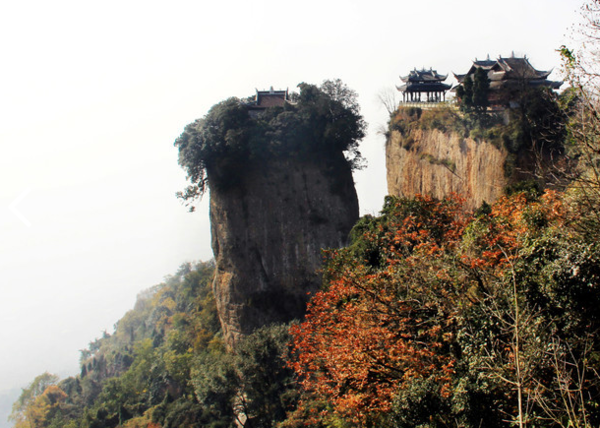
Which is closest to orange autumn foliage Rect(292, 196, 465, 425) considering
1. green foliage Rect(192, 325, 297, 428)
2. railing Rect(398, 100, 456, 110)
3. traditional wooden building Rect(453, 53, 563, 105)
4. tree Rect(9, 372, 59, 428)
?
green foliage Rect(192, 325, 297, 428)

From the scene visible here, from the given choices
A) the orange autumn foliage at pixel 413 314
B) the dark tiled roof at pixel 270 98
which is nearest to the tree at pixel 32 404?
the dark tiled roof at pixel 270 98

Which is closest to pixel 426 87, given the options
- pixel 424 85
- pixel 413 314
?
pixel 424 85

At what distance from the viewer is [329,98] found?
30.2m

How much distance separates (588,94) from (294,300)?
22.8m

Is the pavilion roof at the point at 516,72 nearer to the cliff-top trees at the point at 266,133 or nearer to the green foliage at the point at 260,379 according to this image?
the cliff-top trees at the point at 266,133

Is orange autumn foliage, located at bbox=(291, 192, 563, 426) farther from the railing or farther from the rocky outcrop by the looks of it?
the rocky outcrop

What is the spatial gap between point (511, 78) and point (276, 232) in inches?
639

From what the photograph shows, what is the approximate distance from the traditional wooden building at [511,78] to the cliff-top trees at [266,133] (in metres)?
9.31

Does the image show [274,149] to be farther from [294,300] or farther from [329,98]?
[294,300]

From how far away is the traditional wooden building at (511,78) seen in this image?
68.1ft

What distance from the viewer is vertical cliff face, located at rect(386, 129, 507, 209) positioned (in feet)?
66.4

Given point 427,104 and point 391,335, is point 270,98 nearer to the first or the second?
point 427,104

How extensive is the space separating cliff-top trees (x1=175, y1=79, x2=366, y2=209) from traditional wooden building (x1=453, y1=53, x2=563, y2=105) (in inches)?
366

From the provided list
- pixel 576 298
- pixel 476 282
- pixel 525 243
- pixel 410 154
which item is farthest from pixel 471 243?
pixel 410 154
